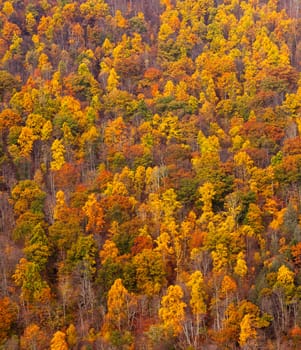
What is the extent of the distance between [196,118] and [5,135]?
754 inches

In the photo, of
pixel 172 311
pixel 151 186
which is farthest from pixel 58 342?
pixel 151 186

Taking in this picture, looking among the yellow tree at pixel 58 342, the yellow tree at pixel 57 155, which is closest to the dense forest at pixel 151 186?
the yellow tree at pixel 57 155

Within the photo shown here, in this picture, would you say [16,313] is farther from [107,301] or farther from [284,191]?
[284,191]

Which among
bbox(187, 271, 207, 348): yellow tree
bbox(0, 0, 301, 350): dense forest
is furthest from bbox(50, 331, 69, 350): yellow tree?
bbox(187, 271, 207, 348): yellow tree

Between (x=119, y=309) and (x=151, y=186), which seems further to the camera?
(x=151, y=186)

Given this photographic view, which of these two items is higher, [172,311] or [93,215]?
[93,215]

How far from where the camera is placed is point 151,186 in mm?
52438

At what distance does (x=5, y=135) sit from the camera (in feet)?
196

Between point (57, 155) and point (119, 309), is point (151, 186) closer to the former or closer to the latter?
point (57, 155)

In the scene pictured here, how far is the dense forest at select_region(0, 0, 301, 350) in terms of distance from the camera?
1604 inches

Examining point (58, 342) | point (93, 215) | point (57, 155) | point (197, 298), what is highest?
point (57, 155)

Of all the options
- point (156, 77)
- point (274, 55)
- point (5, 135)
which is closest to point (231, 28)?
point (274, 55)

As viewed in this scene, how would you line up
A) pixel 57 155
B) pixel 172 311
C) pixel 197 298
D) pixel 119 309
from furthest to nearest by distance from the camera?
pixel 57 155, pixel 197 298, pixel 119 309, pixel 172 311

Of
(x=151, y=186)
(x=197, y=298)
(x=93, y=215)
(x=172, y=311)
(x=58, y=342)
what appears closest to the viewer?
(x=58, y=342)
